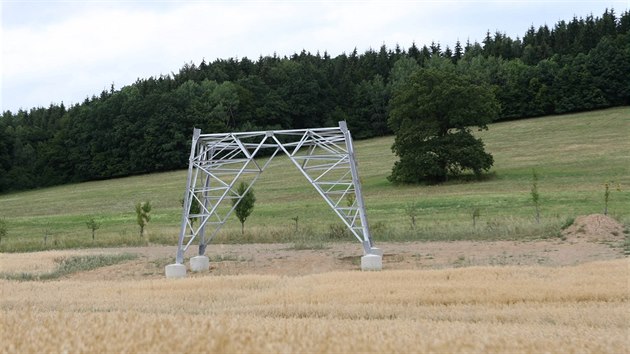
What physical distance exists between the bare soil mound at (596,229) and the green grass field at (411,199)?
881mm

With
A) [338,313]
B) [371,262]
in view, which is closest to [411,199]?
[371,262]

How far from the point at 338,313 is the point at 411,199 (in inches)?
1583

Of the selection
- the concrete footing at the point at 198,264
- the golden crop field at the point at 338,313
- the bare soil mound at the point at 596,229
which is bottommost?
the bare soil mound at the point at 596,229

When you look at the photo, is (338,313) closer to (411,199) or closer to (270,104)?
(411,199)

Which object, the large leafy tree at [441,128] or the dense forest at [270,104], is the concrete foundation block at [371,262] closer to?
the large leafy tree at [441,128]

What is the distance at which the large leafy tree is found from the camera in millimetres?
60000

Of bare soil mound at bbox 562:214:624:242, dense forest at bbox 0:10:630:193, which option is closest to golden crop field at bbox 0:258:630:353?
bare soil mound at bbox 562:214:624:242

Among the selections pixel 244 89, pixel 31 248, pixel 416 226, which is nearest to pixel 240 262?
pixel 416 226

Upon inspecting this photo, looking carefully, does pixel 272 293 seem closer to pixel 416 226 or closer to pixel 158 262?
pixel 158 262

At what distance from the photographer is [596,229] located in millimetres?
28641

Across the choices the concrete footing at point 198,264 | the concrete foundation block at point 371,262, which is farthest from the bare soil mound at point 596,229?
the concrete footing at point 198,264

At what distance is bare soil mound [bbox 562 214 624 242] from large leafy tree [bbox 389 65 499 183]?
29.8m

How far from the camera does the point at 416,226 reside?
124ft

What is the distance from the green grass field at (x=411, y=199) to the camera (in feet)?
123
